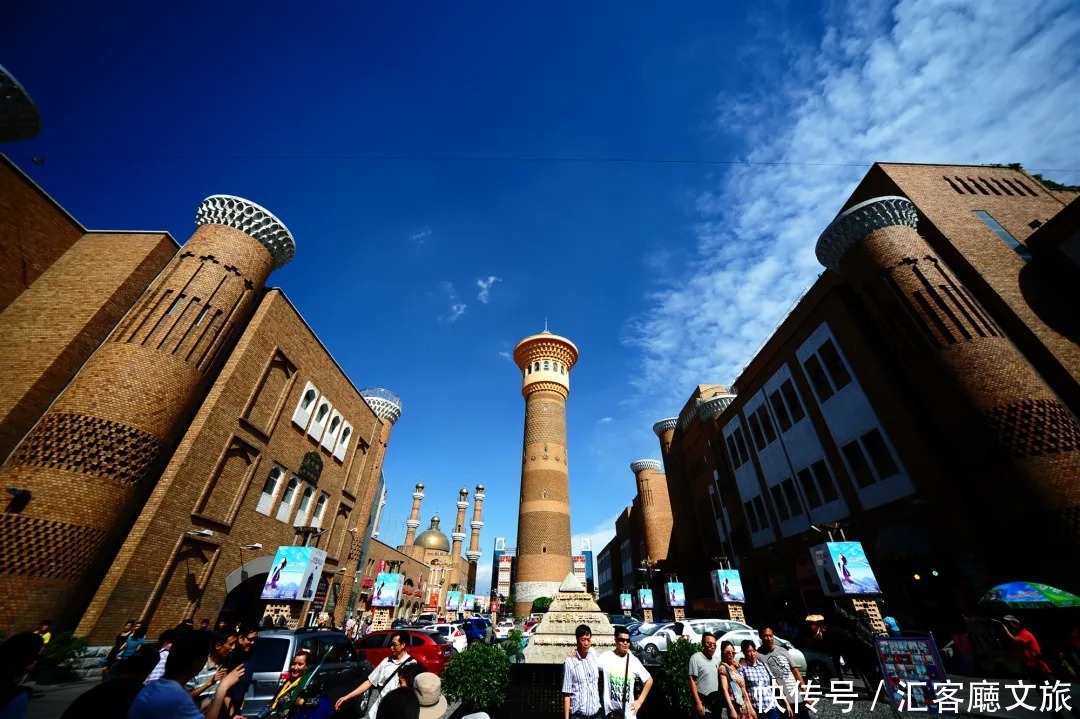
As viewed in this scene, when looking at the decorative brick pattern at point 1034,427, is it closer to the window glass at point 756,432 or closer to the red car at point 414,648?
the window glass at point 756,432

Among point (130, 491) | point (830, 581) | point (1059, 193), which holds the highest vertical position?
point (1059, 193)

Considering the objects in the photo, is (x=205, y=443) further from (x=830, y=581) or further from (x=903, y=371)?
(x=903, y=371)

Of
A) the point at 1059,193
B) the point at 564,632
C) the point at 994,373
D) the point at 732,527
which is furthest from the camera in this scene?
the point at 732,527

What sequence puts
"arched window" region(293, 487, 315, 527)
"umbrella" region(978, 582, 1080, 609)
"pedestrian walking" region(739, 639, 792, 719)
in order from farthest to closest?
"arched window" region(293, 487, 315, 527), "umbrella" region(978, 582, 1080, 609), "pedestrian walking" region(739, 639, 792, 719)

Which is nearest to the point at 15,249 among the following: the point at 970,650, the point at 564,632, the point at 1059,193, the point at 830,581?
the point at 564,632

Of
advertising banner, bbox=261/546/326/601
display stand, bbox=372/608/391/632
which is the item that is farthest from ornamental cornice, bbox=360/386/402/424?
advertising banner, bbox=261/546/326/601

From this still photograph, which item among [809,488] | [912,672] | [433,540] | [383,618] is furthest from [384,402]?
[433,540]

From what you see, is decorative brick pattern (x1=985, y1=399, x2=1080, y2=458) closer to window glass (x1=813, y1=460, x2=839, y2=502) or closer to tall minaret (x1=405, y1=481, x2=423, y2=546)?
window glass (x1=813, y1=460, x2=839, y2=502)

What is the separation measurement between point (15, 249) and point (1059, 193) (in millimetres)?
39244

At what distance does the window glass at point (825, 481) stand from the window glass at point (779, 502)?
2961 millimetres

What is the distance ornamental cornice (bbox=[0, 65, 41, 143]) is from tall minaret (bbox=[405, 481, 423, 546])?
63.1m

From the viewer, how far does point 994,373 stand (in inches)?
486

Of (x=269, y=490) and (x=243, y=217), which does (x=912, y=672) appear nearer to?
(x=269, y=490)

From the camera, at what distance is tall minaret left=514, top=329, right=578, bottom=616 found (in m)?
28.8
